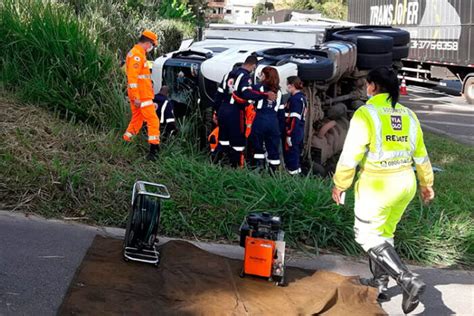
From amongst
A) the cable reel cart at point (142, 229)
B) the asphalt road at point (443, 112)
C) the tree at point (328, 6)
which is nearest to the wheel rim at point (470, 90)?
the asphalt road at point (443, 112)

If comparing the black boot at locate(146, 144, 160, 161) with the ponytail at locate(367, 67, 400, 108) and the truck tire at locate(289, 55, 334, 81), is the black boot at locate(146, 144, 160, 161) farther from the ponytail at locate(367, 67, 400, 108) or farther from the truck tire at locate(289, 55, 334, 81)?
the ponytail at locate(367, 67, 400, 108)

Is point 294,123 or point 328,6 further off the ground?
point 328,6

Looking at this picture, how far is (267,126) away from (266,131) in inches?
2.5

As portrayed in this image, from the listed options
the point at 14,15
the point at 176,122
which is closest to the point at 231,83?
the point at 176,122

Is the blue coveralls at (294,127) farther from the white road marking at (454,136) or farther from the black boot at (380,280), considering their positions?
the white road marking at (454,136)

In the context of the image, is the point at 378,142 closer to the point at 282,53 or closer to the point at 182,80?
the point at 182,80

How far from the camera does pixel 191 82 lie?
9.38 m

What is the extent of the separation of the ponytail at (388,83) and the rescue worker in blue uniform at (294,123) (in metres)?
3.60

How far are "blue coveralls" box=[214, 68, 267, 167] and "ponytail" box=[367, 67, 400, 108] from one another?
11.1 ft

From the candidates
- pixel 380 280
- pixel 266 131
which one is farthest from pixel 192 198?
pixel 266 131

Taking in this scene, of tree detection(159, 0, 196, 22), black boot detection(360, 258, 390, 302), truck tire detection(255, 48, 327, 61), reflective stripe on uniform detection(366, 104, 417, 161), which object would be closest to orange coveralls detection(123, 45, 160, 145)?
truck tire detection(255, 48, 327, 61)

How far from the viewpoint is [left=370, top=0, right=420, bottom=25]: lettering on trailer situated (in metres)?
25.6

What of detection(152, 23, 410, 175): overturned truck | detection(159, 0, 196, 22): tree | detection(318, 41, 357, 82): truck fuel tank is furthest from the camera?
detection(159, 0, 196, 22): tree

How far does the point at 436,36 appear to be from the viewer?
24.0 m
